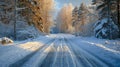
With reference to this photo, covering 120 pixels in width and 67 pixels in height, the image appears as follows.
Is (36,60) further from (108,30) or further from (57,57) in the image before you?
(108,30)

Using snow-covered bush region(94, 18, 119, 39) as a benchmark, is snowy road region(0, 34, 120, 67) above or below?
below

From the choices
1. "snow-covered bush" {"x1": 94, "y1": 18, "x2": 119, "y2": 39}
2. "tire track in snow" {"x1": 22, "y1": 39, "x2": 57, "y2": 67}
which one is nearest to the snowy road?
"tire track in snow" {"x1": 22, "y1": 39, "x2": 57, "y2": 67}

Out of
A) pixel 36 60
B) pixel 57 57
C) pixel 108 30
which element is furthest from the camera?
pixel 108 30

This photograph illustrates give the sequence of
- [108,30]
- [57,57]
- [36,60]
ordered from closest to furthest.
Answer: [36,60]
[57,57]
[108,30]

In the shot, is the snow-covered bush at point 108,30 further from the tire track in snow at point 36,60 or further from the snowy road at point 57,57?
the tire track in snow at point 36,60

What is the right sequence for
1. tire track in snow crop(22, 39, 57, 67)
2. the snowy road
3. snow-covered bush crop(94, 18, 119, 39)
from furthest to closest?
snow-covered bush crop(94, 18, 119, 39)
the snowy road
tire track in snow crop(22, 39, 57, 67)

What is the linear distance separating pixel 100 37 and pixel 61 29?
70142 mm

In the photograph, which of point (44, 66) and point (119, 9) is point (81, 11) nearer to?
point (119, 9)

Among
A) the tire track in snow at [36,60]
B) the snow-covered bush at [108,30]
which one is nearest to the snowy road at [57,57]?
the tire track in snow at [36,60]

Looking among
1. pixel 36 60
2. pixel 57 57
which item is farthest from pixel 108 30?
pixel 36 60

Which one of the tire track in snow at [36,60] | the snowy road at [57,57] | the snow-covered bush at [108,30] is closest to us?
the tire track in snow at [36,60]

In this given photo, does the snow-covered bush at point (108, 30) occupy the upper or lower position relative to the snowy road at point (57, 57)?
upper

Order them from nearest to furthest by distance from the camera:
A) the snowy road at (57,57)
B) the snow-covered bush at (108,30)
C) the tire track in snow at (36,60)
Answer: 1. the tire track in snow at (36,60)
2. the snowy road at (57,57)
3. the snow-covered bush at (108,30)

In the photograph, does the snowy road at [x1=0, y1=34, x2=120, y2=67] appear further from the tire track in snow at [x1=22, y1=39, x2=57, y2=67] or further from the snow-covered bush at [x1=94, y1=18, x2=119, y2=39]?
the snow-covered bush at [x1=94, y1=18, x2=119, y2=39]
